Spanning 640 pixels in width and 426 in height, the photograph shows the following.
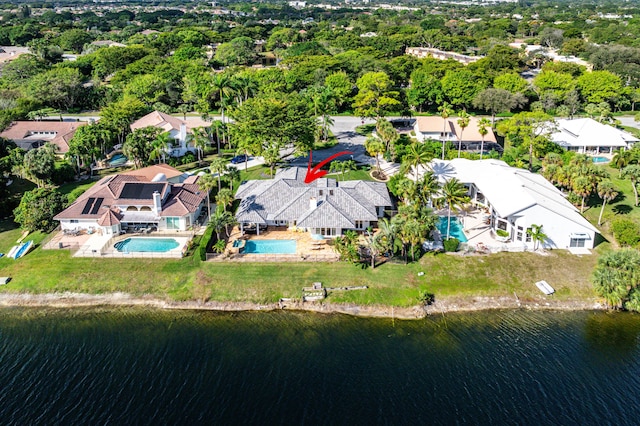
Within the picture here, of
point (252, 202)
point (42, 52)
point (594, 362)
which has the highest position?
point (42, 52)

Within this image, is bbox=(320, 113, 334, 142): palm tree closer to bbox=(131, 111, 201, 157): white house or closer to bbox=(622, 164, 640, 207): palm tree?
bbox=(131, 111, 201, 157): white house

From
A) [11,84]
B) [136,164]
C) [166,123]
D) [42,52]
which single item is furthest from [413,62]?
[42,52]

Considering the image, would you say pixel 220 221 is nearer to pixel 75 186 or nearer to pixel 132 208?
pixel 132 208

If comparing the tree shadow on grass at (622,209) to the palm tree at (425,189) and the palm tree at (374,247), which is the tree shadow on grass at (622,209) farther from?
the palm tree at (374,247)

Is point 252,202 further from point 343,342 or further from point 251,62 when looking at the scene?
point 251,62

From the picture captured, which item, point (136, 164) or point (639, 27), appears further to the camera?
point (639, 27)

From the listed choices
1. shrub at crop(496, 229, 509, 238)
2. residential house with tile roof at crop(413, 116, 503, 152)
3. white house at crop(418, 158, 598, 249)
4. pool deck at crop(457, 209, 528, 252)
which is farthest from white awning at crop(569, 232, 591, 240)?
residential house with tile roof at crop(413, 116, 503, 152)
